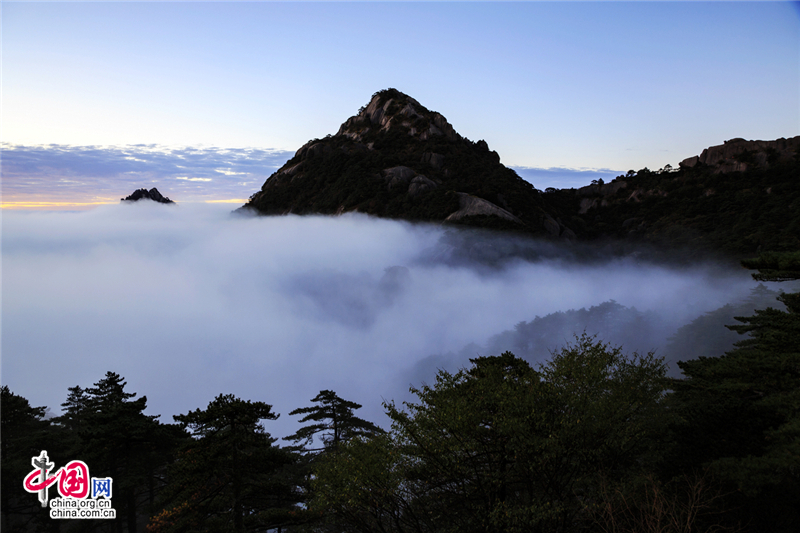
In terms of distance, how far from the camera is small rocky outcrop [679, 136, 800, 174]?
495 feet

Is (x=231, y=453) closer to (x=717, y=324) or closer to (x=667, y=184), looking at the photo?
(x=717, y=324)

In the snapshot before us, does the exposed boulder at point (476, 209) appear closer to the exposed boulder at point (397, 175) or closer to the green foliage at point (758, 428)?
the exposed boulder at point (397, 175)

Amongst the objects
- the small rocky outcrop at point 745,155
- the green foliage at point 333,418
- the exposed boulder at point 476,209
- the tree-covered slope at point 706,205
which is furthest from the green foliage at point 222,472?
the small rocky outcrop at point 745,155

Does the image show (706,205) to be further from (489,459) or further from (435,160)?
(489,459)

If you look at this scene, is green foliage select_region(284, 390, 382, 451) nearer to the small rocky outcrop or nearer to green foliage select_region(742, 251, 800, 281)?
green foliage select_region(742, 251, 800, 281)

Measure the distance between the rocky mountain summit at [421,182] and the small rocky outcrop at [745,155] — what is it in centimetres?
6345

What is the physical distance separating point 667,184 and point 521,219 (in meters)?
73.5

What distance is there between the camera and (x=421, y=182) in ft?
558

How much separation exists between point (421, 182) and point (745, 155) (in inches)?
4913

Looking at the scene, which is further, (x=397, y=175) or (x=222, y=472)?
(x=397, y=175)

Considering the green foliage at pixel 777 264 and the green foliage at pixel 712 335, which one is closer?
the green foliage at pixel 777 264

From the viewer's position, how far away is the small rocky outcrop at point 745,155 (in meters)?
151

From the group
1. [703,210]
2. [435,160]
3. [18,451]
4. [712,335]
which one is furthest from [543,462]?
[703,210]

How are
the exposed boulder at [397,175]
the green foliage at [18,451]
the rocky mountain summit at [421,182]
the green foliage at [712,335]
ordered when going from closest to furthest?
the green foliage at [18,451] < the green foliage at [712,335] < the rocky mountain summit at [421,182] < the exposed boulder at [397,175]
